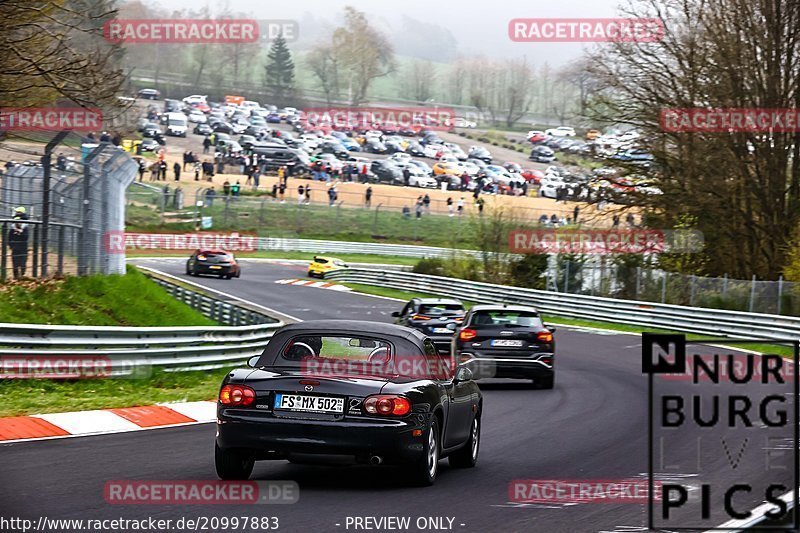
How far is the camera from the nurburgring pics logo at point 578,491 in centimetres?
905

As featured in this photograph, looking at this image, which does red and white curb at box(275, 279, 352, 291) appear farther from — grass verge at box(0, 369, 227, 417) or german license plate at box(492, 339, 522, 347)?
grass verge at box(0, 369, 227, 417)

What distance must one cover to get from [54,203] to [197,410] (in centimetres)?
588

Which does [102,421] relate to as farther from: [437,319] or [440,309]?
[440,309]

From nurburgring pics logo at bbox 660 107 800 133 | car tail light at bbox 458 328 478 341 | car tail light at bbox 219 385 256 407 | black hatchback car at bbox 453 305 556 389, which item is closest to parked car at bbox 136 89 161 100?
nurburgring pics logo at bbox 660 107 800 133

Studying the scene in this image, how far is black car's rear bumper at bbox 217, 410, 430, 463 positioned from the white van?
8275 centimetres

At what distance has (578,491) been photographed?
949 centimetres

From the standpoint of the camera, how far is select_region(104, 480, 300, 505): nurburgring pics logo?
8062 mm

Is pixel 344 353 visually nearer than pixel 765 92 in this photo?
Yes

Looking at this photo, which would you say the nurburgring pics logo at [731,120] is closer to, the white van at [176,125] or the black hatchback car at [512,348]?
the black hatchback car at [512,348]

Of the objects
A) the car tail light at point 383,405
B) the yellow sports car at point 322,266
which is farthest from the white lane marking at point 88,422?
the yellow sports car at point 322,266

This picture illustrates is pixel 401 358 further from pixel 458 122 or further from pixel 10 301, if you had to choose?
pixel 458 122

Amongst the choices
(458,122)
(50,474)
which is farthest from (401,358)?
(458,122)

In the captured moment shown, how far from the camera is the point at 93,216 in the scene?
20.3 metres

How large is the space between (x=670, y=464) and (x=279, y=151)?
2813 inches
